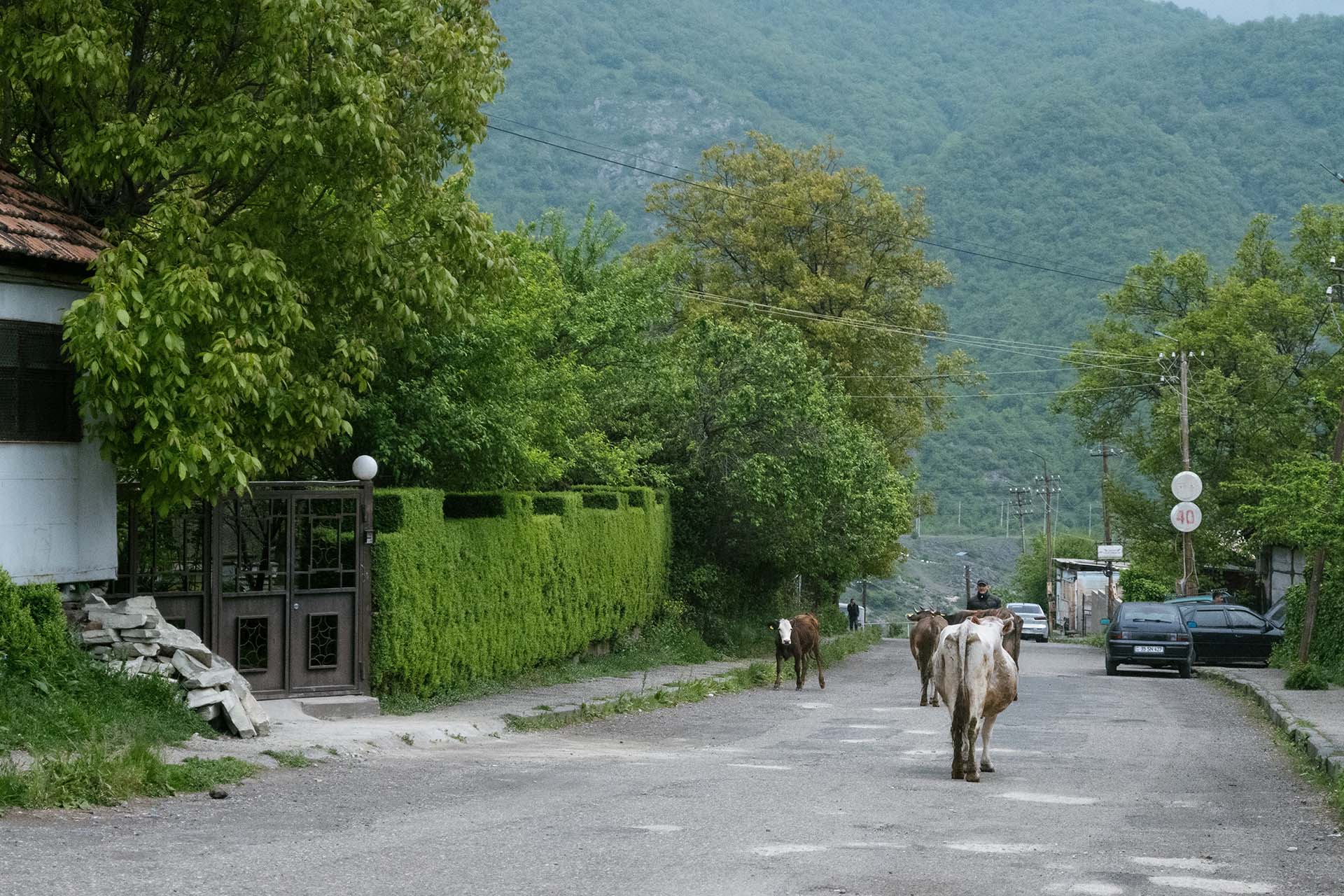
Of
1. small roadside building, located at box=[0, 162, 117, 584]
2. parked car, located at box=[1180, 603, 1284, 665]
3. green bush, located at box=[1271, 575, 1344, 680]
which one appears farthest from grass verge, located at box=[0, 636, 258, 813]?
parked car, located at box=[1180, 603, 1284, 665]

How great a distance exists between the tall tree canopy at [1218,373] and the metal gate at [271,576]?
112 ft

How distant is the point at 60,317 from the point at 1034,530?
113427 mm

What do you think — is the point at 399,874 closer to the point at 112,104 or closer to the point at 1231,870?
the point at 1231,870

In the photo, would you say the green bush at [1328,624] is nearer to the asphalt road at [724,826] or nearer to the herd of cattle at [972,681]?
the asphalt road at [724,826]

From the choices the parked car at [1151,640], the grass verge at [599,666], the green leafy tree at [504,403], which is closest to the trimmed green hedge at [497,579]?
A: the grass verge at [599,666]

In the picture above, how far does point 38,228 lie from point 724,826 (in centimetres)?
896

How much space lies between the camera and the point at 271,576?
1755cm

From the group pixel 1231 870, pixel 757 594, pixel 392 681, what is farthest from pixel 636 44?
pixel 1231 870

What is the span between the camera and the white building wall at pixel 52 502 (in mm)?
14078

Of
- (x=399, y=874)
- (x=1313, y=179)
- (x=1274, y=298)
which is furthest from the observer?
(x=1313, y=179)

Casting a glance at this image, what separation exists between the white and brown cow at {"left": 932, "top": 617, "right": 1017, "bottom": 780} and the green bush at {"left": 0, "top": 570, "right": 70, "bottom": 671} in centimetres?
787

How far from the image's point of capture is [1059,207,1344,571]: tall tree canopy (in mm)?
53219

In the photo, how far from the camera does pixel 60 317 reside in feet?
48.5

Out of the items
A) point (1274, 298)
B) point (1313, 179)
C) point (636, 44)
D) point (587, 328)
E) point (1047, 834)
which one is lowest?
point (1047, 834)
